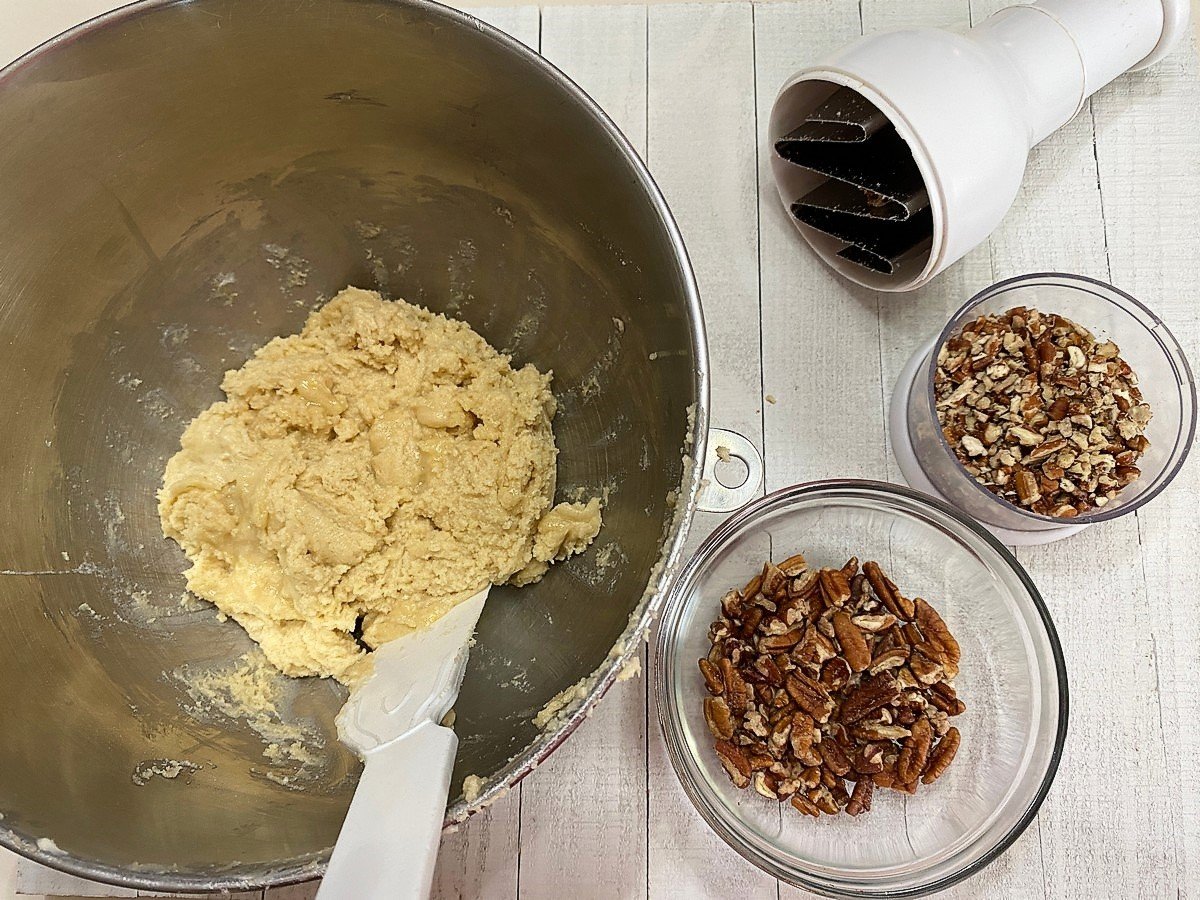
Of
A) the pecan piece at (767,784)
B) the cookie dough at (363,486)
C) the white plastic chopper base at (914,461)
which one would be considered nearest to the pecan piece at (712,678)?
the pecan piece at (767,784)

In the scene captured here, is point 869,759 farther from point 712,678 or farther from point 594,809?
point 594,809

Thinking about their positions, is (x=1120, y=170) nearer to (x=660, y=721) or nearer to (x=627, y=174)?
(x=627, y=174)

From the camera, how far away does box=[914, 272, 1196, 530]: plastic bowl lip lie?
104 cm

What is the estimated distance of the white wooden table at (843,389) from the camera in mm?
1064

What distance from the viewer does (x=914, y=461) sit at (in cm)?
112

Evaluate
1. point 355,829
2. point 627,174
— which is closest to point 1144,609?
point 627,174

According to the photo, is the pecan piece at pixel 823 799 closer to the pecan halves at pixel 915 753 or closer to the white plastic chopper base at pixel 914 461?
the pecan halves at pixel 915 753

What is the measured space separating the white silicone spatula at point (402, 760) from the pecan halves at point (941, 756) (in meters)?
0.55

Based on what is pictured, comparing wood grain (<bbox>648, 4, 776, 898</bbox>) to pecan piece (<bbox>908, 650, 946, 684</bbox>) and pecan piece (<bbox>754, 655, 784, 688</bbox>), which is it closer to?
pecan piece (<bbox>754, 655, 784, 688</bbox>)

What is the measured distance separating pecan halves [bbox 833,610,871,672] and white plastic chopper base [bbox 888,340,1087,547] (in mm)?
220

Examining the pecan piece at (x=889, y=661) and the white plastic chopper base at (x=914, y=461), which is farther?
the white plastic chopper base at (x=914, y=461)

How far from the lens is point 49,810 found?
82cm

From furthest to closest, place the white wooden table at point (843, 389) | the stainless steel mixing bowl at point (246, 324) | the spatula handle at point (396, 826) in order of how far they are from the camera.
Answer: the white wooden table at point (843, 389) → the stainless steel mixing bowl at point (246, 324) → the spatula handle at point (396, 826)

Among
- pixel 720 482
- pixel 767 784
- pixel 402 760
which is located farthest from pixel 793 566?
pixel 402 760
